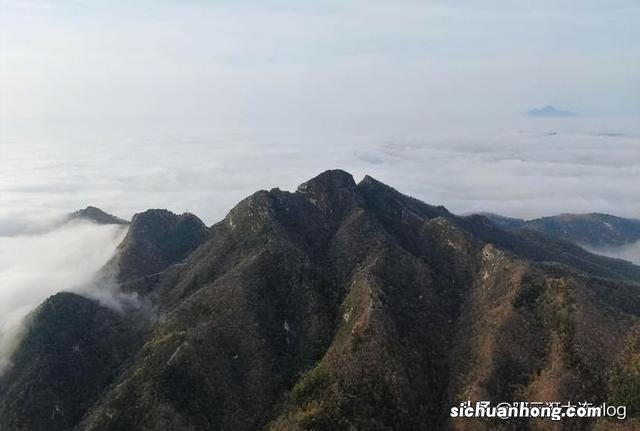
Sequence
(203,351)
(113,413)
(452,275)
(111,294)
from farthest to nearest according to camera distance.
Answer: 1. (111,294)
2. (452,275)
3. (203,351)
4. (113,413)

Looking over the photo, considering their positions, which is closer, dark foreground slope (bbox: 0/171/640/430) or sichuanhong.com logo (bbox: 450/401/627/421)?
sichuanhong.com logo (bbox: 450/401/627/421)

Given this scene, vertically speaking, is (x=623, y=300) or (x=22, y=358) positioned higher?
(x=623, y=300)

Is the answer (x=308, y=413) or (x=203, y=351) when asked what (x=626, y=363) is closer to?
(x=308, y=413)

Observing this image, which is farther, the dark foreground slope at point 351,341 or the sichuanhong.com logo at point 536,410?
the dark foreground slope at point 351,341

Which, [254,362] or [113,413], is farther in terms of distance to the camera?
[254,362]

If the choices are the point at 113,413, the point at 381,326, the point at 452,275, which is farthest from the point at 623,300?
the point at 113,413
